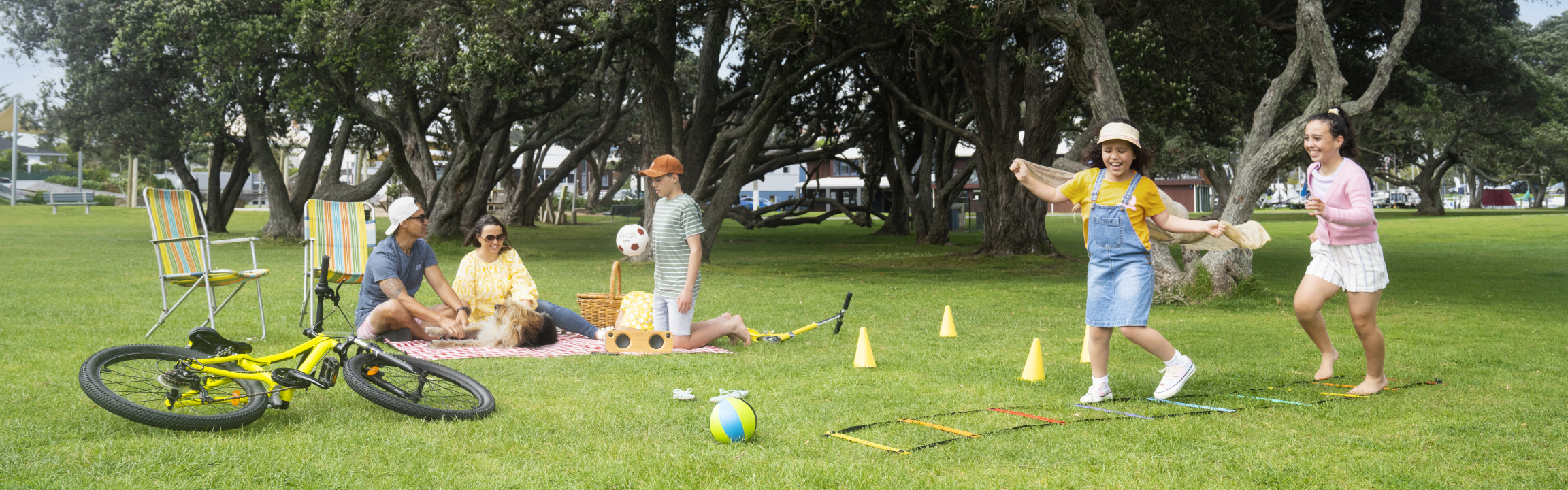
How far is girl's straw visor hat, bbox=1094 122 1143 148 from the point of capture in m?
5.16

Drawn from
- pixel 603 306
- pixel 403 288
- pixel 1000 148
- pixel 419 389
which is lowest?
pixel 419 389

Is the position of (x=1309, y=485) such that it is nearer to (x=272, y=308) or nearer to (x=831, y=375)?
(x=831, y=375)

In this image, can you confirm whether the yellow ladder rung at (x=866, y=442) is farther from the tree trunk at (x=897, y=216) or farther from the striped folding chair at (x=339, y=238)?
the tree trunk at (x=897, y=216)

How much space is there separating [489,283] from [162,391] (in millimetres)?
3348

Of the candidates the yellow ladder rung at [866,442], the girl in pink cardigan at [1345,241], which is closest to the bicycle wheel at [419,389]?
the yellow ladder rung at [866,442]

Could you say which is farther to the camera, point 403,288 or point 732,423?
point 403,288

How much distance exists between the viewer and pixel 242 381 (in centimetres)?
452

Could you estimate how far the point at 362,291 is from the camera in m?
7.49

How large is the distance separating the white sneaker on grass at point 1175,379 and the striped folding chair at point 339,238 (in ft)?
20.8

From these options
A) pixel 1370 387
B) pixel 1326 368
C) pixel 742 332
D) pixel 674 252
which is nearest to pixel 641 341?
pixel 674 252

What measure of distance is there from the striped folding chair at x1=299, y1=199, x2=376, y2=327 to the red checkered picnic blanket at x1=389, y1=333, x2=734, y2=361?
5.91ft

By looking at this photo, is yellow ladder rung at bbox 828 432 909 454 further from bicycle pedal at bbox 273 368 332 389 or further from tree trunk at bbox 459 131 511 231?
tree trunk at bbox 459 131 511 231

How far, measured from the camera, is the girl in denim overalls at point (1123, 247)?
520 centimetres

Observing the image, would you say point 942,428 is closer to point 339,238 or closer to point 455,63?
point 339,238
